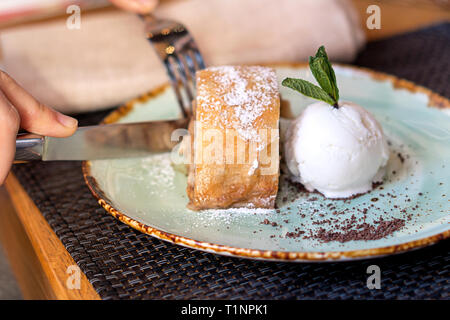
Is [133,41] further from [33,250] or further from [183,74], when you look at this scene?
[33,250]

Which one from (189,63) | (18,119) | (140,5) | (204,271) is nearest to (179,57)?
(189,63)

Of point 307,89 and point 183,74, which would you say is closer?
point 307,89

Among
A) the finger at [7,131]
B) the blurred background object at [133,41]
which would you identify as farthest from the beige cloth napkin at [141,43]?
the finger at [7,131]

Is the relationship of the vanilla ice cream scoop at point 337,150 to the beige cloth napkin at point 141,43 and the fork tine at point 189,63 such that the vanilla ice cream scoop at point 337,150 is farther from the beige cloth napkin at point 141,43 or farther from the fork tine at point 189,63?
the beige cloth napkin at point 141,43

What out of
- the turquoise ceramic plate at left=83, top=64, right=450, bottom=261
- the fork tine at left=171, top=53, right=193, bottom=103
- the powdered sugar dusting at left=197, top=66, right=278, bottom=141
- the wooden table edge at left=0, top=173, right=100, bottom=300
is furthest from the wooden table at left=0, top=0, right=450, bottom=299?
the fork tine at left=171, top=53, right=193, bottom=103

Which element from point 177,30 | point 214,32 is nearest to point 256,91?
point 177,30
